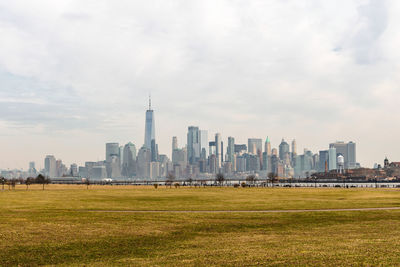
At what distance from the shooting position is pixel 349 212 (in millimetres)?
44312

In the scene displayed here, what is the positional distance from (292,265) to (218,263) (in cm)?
336

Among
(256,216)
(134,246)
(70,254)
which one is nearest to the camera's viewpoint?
(70,254)

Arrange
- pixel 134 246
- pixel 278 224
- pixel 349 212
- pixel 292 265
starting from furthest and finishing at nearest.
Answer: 1. pixel 349 212
2. pixel 278 224
3. pixel 134 246
4. pixel 292 265

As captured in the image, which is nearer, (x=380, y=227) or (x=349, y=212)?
(x=380, y=227)

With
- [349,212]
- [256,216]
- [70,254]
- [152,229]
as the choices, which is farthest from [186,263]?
[349,212]

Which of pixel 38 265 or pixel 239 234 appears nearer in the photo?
pixel 38 265

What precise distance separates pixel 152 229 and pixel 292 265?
51.9 feet

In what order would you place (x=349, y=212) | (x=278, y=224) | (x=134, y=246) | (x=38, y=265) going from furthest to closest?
(x=349, y=212), (x=278, y=224), (x=134, y=246), (x=38, y=265)

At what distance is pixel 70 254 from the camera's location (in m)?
22.7

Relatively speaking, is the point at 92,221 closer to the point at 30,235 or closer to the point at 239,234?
the point at 30,235

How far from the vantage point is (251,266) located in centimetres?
1856

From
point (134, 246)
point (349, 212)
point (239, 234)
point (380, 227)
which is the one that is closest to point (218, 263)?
point (134, 246)

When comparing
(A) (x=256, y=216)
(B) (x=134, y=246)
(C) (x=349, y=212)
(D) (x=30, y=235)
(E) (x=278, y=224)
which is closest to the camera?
(B) (x=134, y=246)

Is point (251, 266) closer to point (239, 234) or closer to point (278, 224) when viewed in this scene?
point (239, 234)
